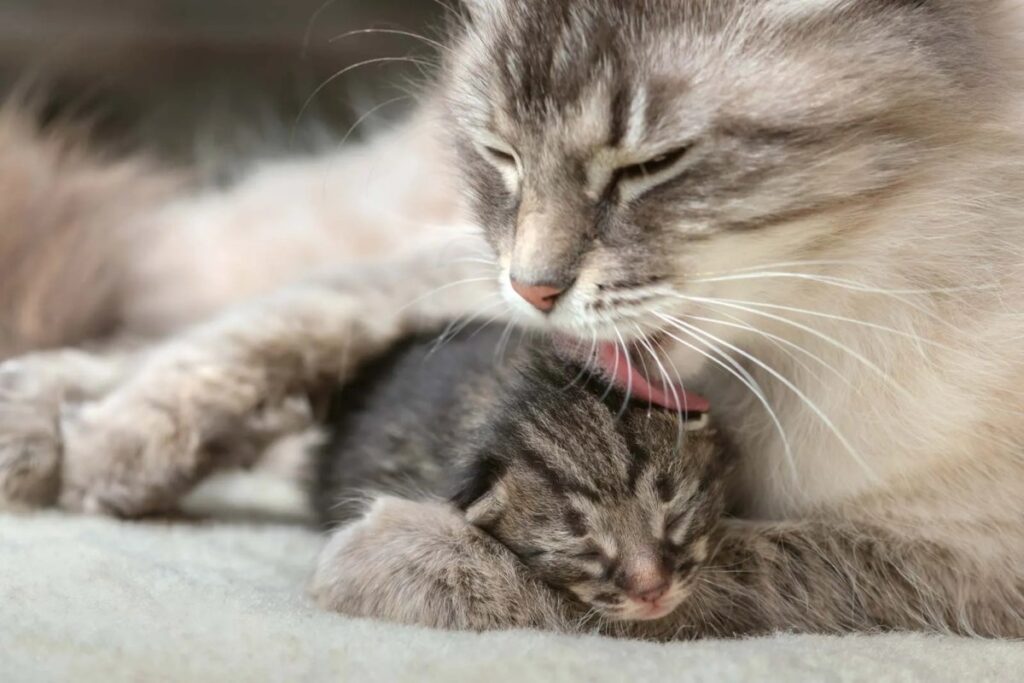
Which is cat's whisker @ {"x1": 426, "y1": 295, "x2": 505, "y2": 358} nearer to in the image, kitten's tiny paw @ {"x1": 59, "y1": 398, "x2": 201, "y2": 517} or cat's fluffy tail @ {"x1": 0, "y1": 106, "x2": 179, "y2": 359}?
kitten's tiny paw @ {"x1": 59, "y1": 398, "x2": 201, "y2": 517}

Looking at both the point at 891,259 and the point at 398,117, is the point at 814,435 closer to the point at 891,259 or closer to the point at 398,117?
the point at 891,259

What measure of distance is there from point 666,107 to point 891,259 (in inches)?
10.0

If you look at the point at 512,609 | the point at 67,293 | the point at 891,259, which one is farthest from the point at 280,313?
the point at 891,259

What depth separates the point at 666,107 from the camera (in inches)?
35.9

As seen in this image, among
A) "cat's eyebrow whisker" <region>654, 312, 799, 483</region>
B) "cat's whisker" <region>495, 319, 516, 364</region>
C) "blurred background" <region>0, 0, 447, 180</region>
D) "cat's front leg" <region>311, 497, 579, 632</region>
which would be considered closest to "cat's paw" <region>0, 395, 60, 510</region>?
"cat's front leg" <region>311, 497, 579, 632</region>

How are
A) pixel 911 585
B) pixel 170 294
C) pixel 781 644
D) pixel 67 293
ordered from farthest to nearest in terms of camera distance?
pixel 170 294, pixel 67 293, pixel 911 585, pixel 781 644

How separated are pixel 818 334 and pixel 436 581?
41 centimetres

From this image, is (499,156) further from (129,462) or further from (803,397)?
(129,462)

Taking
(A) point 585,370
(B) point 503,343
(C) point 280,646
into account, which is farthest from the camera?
(B) point 503,343

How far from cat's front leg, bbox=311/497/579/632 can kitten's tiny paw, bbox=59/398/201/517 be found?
33 cm

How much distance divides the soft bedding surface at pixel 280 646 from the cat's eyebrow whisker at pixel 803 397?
17 centimetres

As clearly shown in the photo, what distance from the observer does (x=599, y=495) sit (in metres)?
0.96

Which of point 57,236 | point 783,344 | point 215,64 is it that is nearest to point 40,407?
point 57,236

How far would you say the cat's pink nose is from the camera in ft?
3.08
